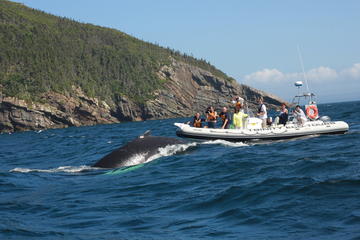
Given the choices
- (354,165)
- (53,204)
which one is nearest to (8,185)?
(53,204)

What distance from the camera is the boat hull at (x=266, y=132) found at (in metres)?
24.9

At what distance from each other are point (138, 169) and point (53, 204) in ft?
16.2

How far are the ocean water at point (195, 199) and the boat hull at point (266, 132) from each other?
632cm

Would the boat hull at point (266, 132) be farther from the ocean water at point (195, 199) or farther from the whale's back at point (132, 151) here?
the ocean water at point (195, 199)

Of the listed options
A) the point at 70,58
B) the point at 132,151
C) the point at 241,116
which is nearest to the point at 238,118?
the point at 241,116

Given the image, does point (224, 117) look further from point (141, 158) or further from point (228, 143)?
point (141, 158)

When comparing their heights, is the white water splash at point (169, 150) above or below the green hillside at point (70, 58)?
below

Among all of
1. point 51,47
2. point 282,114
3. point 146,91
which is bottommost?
point 282,114

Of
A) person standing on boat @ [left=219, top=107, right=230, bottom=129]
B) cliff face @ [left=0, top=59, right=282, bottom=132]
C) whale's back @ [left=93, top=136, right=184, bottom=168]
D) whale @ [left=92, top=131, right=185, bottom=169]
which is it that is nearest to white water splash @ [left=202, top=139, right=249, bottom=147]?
person standing on boat @ [left=219, top=107, right=230, bottom=129]

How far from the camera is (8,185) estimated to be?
15.4 metres

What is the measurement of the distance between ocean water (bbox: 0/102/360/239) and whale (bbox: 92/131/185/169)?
0.41 meters

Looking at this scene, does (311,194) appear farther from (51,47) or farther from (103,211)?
(51,47)

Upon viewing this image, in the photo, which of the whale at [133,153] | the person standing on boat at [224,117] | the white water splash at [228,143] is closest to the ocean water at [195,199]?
the whale at [133,153]

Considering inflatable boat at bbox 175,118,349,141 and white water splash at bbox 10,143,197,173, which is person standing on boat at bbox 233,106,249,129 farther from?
white water splash at bbox 10,143,197,173
